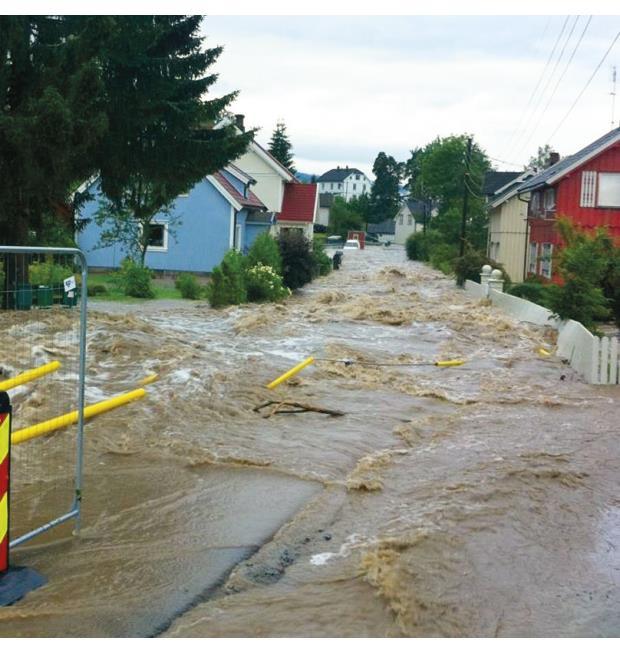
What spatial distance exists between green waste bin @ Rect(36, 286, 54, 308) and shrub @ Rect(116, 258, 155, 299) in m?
17.6

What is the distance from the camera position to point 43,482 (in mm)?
8078

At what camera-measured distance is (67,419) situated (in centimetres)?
967

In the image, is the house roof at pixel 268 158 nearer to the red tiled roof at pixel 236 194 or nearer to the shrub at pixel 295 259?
the red tiled roof at pixel 236 194

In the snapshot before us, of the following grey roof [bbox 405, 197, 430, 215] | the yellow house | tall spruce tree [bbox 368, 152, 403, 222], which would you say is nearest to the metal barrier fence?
the yellow house

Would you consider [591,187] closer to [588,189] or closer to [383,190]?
[588,189]

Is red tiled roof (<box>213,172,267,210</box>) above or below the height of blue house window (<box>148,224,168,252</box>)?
above

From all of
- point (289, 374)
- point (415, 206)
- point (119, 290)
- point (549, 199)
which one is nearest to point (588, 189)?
point (549, 199)

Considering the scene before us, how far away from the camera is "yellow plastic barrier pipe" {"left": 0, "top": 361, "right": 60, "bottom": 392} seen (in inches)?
408

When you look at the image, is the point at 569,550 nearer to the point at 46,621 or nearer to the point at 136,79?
the point at 46,621

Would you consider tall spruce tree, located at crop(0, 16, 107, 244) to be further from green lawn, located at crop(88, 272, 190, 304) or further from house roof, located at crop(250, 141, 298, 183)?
house roof, located at crop(250, 141, 298, 183)

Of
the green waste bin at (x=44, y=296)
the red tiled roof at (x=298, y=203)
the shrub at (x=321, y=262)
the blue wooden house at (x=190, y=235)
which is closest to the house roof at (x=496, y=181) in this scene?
the red tiled roof at (x=298, y=203)

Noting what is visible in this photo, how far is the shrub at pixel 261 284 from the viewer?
91.9 feet

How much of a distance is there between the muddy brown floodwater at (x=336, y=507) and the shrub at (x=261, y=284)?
11745 millimetres

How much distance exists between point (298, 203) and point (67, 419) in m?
39.8
